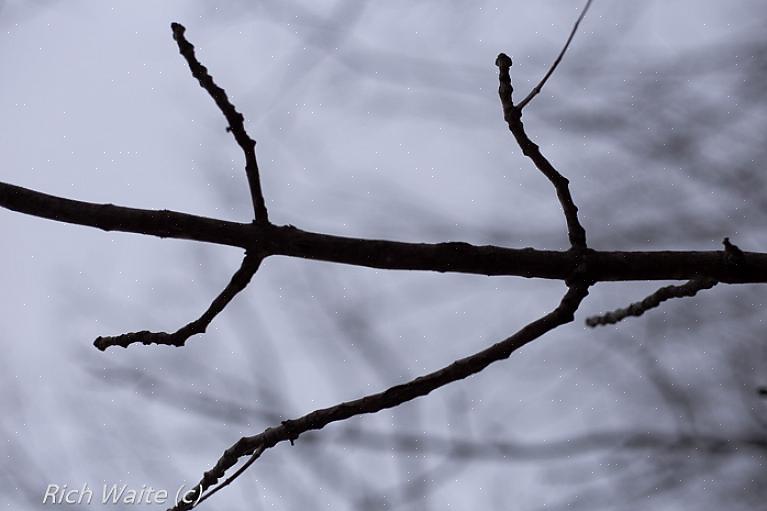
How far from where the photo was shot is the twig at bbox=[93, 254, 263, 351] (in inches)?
54.5

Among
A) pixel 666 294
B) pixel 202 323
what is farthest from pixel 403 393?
pixel 666 294

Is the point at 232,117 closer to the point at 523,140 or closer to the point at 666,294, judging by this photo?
the point at 523,140

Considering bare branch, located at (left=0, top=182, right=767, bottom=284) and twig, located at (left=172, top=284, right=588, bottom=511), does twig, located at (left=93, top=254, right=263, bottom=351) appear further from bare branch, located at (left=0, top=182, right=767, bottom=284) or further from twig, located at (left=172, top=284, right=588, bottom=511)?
twig, located at (left=172, top=284, right=588, bottom=511)

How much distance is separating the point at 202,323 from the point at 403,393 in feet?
1.51

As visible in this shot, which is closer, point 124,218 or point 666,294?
point 124,218

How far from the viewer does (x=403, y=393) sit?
141cm

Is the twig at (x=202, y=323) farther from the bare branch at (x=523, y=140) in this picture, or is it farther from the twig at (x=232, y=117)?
the bare branch at (x=523, y=140)

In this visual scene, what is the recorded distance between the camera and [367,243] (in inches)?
54.7

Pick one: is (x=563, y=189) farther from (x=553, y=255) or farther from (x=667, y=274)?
(x=667, y=274)

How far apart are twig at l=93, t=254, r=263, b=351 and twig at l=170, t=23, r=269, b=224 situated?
102 millimetres

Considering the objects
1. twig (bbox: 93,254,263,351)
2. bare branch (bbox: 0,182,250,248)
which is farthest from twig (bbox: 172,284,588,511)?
bare branch (bbox: 0,182,250,248)

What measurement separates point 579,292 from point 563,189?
247 millimetres

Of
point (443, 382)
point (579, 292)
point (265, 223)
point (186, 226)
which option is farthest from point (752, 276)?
point (186, 226)

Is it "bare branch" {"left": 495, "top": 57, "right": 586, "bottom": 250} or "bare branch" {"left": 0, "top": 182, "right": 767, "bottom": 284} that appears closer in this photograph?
"bare branch" {"left": 0, "top": 182, "right": 767, "bottom": 284}
